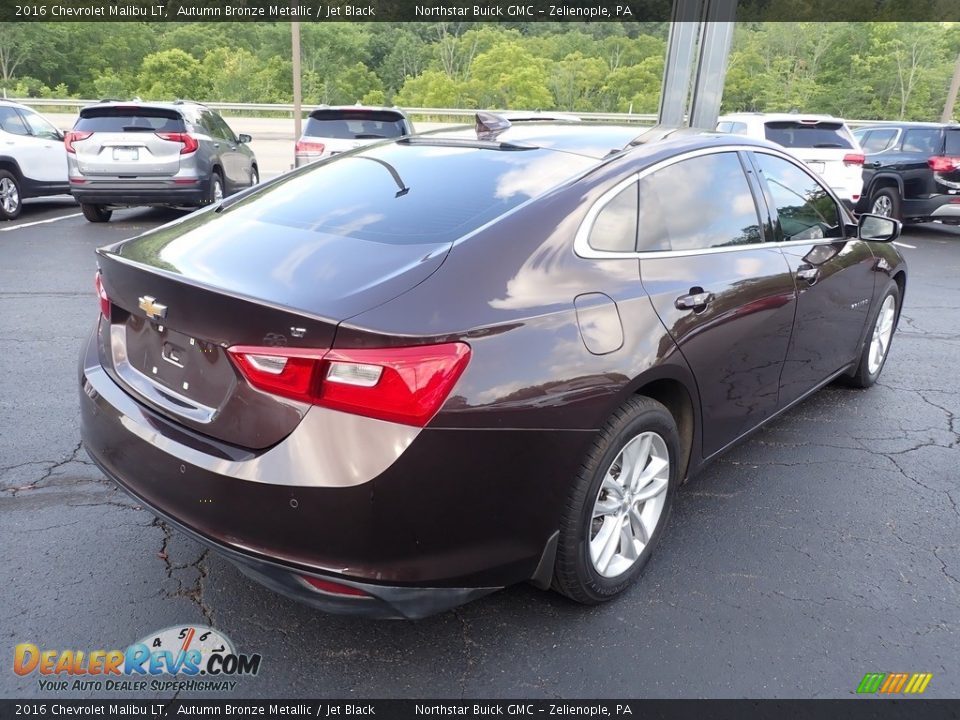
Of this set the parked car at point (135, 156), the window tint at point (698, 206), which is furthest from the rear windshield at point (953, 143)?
the parked car at point (135, 156)

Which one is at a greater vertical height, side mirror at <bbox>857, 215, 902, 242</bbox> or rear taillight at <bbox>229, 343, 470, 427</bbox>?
side mirror at <bbox>857, 215, 902, 242</bbox>

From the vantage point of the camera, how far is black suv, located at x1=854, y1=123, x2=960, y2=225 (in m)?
11.9

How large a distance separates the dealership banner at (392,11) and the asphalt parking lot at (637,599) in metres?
35.5

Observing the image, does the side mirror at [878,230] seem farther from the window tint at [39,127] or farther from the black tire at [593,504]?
the window tint at [39,127]

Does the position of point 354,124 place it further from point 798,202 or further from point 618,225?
point 618,225

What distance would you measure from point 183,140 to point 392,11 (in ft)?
124

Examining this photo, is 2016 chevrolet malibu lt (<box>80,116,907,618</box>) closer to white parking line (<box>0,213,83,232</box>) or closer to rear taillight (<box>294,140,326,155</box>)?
rear taillight (<box>294,140,326,155</box>)

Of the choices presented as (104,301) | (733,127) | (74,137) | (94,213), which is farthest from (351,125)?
(104,301)

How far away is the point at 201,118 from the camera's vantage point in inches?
436

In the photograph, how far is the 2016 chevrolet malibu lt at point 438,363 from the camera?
1.95 meters

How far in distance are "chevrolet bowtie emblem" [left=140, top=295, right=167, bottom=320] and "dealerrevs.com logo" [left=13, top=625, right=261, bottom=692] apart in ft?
3.48

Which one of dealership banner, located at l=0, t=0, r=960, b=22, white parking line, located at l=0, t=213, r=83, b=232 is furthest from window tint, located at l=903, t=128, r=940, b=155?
dealership banner, located at l=0, t=0, r=960, b=22

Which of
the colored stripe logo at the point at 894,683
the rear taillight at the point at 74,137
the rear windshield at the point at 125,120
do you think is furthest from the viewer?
the rear windshield at the point at 125,120

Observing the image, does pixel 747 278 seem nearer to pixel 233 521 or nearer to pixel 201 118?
pixel 233 521
